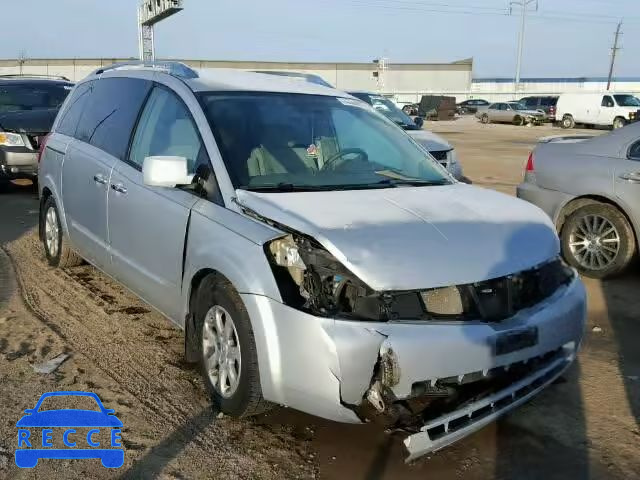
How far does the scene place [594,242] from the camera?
257 inches

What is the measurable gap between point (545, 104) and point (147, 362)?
140 ft

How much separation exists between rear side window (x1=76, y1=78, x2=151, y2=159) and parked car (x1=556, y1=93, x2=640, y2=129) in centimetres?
3064

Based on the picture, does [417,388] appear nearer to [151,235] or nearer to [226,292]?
[226,292]

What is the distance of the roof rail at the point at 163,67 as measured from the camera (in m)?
4.61

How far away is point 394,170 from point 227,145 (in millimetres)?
1148

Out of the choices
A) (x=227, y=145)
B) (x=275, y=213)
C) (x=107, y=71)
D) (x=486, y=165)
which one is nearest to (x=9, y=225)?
(x=107, y=71)

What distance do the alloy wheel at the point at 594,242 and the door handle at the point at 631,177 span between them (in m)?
0.42

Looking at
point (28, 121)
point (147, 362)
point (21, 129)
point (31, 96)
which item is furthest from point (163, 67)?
point (31, 96)

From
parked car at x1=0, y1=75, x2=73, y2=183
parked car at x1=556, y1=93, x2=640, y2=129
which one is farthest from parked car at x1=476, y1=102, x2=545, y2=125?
parked car at x1=0, y1=75, x2=73, y2=183

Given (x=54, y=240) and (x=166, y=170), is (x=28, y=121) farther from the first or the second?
(x=166, y=170)

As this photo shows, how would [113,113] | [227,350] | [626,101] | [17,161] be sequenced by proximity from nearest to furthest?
[227,350] → [113,113] → [17,161] → [626,101]

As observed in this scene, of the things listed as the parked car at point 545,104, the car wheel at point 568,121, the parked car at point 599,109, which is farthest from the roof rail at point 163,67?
the parked car at point 545,104

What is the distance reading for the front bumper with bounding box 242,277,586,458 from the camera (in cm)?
294

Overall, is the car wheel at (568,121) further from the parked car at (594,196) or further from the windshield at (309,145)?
the windshield at (309,145)
